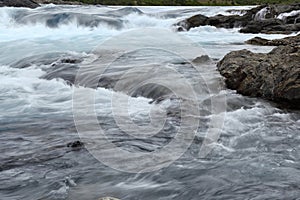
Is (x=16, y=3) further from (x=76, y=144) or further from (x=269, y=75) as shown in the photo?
(x=76, y=144)

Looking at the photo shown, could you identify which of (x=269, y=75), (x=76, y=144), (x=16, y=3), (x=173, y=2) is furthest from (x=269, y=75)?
(x=173, y=2)

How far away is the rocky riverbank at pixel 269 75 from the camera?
7959 mm

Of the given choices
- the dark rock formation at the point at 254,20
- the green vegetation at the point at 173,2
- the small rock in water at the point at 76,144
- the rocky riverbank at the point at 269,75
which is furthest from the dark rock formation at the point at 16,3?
the small rock in water at the point at 76,144

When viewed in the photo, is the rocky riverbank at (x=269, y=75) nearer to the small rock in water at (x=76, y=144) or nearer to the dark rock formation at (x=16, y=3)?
the small rock in water at (x=76, y=144)

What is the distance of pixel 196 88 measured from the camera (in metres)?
9.10

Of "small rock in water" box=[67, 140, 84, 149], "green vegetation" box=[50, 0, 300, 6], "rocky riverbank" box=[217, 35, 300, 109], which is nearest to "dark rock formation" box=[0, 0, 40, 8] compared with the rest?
"green vegetation" box=[50, 0, 300, 6]

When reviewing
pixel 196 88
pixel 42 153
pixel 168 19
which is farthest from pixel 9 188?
pixel 168 19

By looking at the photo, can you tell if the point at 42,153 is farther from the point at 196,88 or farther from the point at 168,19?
the point at 168,19

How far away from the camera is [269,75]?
8.58 meters

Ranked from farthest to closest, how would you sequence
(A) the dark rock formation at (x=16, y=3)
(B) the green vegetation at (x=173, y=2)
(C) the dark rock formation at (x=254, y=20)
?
(B) the green vegetation at (x=173, y=2) → (A) the dark rock formation at (x=16, y=3) → (C) the dark rock formation at (x=254, y=20)

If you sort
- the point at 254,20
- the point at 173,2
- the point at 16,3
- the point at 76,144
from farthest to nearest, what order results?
the point at 173,2 → the point at 16,3 → the point at 254,20 → the point at 76,144

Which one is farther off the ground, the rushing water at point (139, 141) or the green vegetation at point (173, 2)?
the rushing water at point (139, 141)

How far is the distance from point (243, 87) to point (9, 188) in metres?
5.62

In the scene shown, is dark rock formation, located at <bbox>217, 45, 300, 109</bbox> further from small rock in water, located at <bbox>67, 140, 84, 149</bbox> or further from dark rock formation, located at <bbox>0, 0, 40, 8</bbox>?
dark rock formation, located at <bbox>0, 0, 40, 8</bbox>
